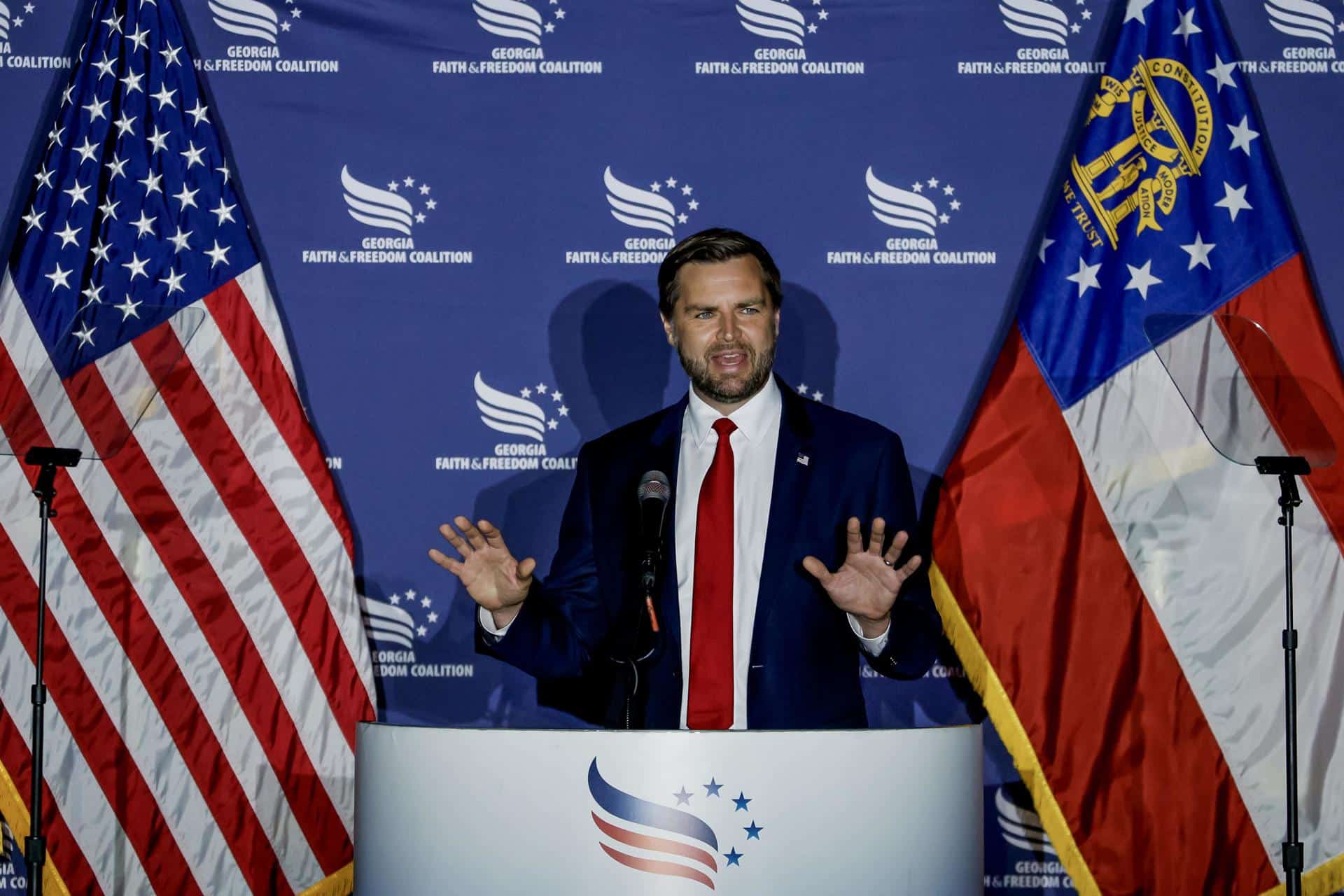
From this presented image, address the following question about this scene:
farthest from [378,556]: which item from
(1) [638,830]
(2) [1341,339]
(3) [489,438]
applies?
(2) [1341,339]

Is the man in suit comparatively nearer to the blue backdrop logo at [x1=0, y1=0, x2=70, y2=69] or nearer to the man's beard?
the man's beard

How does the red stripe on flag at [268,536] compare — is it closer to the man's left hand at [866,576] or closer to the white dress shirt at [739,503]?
the white dress shirt at [739,503]

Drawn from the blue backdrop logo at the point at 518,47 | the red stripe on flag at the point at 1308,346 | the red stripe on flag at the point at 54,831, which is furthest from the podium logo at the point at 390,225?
the red stripe on flag at the point at 1308,346

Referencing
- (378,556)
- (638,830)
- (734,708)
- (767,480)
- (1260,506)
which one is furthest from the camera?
(378,556)

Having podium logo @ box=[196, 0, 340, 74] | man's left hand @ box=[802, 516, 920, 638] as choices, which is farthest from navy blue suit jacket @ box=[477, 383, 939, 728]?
podium logo @ box=[196, 0, 340, 74]

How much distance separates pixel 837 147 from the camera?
4.14 metres

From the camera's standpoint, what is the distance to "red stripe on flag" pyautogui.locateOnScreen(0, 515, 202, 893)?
3.86 metres

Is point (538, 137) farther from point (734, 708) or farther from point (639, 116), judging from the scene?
point (734, 708)

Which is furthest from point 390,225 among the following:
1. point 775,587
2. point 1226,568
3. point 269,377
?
point 1226,568

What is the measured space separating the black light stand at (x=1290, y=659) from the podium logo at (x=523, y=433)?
191 centimetres

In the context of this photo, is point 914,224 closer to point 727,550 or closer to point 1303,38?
point 1303,38

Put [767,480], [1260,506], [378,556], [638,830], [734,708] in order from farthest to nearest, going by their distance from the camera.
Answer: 1. [378,556]
2. [1260,506]
3. [767,480]
4. [734,708]
5. [638,830]

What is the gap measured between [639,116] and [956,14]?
3.29 feet

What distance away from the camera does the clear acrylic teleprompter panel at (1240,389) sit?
3459 millimetres
